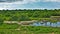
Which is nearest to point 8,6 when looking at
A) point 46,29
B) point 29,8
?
point 29,8

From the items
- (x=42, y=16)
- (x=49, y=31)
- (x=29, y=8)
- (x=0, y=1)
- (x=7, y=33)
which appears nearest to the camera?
(x=7, y=33)

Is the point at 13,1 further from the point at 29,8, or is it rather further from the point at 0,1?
the point at 29,8

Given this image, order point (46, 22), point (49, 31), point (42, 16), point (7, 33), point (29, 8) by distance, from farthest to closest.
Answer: point (29, 8), point (42, 16), point (46, 22), point (49, 31), point (7, 33)

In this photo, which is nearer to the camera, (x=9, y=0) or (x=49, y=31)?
(x=49, y=31)

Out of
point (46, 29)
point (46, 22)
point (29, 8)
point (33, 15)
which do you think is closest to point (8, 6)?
point (29, 8)

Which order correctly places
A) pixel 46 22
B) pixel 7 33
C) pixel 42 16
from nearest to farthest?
1. pixel 7 33
2. pixel 46 22
3. pixel 42 16

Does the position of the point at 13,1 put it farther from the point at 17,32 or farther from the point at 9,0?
the point at 17,32

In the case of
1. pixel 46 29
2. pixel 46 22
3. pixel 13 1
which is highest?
pixel 46 29

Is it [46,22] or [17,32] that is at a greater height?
[17,32]

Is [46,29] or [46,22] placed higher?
[46,29]
